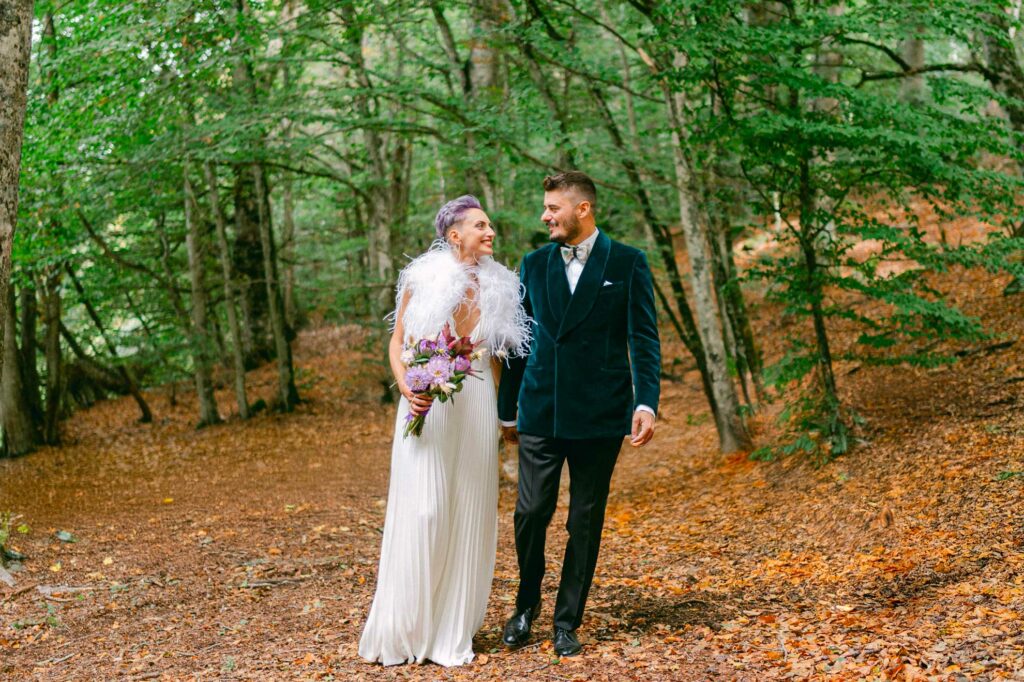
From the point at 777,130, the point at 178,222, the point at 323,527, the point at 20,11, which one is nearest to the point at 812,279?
the point at 777,130

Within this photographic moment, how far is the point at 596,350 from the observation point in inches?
160

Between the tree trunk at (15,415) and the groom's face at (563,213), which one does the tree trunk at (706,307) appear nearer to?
the groom's face at (563,213)

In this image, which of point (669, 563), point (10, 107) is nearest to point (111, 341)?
point (10, 107)

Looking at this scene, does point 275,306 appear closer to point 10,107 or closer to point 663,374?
point 663,374

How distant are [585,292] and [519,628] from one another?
64.8 inches

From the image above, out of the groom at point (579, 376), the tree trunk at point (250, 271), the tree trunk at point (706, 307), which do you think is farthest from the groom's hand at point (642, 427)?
the tree trunk at point (250, 271)

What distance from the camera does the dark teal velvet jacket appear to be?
4020mm

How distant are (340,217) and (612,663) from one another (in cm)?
1981

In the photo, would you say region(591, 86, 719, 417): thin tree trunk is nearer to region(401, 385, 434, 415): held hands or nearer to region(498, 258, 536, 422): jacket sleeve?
region(498, 258, 536, 422): jacket sleeve

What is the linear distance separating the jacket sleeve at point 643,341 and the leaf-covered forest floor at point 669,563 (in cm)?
120

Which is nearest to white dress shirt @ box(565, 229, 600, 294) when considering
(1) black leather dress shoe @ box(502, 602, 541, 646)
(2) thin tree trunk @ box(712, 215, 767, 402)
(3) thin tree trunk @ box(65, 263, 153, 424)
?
(1) black leather dress shoe @ box(502, 602, 541, 646)

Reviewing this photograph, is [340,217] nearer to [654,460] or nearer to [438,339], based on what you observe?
[654,460]

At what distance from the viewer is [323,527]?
25.7ft

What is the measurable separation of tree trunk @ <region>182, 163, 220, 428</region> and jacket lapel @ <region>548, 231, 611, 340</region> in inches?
429
